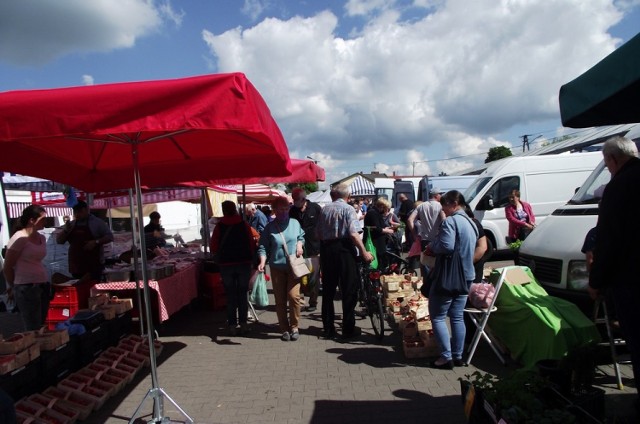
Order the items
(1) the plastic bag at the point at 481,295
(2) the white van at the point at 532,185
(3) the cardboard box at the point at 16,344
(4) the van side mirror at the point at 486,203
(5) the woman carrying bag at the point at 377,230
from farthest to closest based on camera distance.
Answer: (4) the van side mirror at the point at 486,203
(2) the white van at the point at 532,185
(5) the woman carrying bag at the point at 377,230
(1) the plastic bag at the point at 481,295
(3) the cardboard box at the point at 16,344

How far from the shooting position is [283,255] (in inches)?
236

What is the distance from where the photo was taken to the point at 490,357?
5.04 metres

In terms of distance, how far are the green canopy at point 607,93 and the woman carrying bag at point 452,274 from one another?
64.6 inches

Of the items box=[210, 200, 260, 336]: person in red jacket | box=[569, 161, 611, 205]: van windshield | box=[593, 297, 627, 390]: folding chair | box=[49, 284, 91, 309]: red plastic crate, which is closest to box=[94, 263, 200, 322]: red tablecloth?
box=[49, 284, 91, 309]: red plastic crate

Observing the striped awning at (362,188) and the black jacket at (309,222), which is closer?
the black jacket at (309,222)

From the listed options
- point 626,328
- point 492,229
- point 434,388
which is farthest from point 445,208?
point 492,229

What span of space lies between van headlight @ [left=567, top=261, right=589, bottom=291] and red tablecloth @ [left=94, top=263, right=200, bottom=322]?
484cm

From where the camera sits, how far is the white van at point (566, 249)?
4.70 meters

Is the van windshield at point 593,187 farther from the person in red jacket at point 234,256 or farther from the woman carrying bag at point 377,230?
the person in red jacket at point 234,256

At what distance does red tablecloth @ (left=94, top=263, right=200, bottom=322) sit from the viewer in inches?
246

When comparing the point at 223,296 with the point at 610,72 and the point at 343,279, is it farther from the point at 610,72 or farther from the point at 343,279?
the point at 610,72

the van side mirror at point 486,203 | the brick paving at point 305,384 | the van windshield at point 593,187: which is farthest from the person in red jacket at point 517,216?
the brick paving at point 305,384

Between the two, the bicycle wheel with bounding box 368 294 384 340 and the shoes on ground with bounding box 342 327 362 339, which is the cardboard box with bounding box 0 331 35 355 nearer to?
the shoes on ground with bounding box 342 327 362 339

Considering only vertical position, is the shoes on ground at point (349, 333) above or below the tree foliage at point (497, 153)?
below
